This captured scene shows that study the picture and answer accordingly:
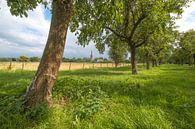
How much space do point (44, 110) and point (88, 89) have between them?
293 cm

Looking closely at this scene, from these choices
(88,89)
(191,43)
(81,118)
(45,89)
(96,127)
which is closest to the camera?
(96,127)

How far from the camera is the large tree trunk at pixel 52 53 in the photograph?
8.16 m

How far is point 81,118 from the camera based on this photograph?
24.6 ft

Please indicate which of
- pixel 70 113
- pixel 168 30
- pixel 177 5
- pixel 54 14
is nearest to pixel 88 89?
pixel 70 113

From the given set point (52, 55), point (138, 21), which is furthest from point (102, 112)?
point (138, 21)

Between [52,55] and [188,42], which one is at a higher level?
[188,42]

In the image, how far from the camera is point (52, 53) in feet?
27.3

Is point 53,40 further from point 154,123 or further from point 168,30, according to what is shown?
point 168,30

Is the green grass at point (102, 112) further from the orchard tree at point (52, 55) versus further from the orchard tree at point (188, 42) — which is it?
the orchard tree at point (188, 42)

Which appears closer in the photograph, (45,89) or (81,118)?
(81,118)

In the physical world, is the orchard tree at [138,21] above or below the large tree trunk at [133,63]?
above

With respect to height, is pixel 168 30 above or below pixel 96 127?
above

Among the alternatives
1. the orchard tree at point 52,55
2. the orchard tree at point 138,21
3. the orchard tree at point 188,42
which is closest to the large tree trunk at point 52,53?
the orchard tree at point 52,55

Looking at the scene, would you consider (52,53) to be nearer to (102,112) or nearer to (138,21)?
(102,112)
